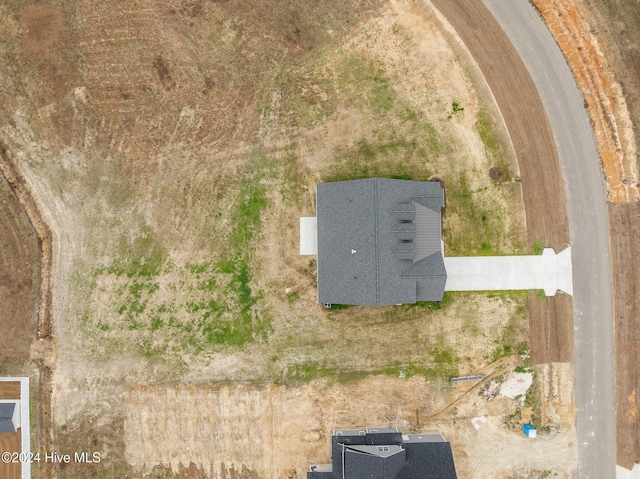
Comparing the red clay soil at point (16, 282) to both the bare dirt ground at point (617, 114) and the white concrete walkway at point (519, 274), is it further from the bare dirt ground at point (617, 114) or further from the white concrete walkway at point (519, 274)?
the bare dirt ground at point (617, 114)

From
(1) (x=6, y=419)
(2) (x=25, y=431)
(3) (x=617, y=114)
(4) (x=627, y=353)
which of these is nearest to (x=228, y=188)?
(1) (x=6, y=419)

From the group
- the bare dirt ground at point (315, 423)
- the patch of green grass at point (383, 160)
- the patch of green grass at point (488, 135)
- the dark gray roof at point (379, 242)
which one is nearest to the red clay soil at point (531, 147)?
the patch of green grass at point (488, 135)

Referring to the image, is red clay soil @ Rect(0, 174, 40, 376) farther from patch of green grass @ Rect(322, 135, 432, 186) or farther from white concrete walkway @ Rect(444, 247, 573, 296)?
white concrete walkway @ Rect(444, 247, 573, 296)

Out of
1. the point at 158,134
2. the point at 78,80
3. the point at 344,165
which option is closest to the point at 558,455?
the point at 344,165

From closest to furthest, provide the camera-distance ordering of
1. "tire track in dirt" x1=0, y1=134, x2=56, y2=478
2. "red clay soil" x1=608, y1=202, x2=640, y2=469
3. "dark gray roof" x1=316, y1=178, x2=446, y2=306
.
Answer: "dark gray roof" x1=316, y1=178, x2=446, y2=306 < "red clay soil" x1=608, y1=202, x2=640, y2=469 < "tire track in dirt" x1=0, y1=134, x2=56, y2=478

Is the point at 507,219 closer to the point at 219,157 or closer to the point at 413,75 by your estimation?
the point at 413,75

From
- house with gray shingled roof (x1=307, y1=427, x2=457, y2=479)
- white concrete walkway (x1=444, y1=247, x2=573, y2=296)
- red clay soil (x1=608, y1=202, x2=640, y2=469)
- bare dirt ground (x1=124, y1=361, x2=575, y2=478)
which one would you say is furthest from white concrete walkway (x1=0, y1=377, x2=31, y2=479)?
red clay soil (x1=608, y1=202, x2=640, y2=469)
